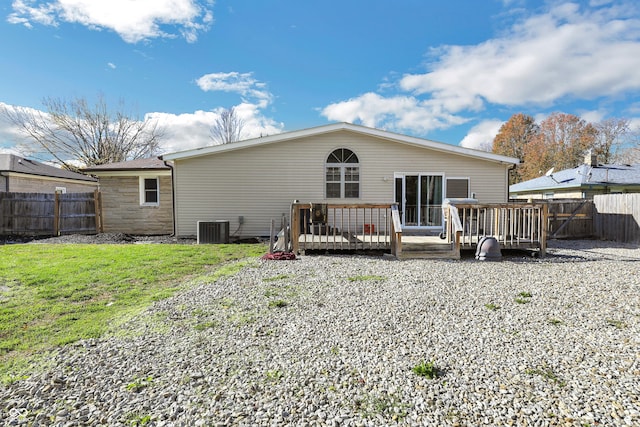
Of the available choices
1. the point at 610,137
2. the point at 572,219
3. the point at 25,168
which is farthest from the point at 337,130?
the point at 610,137

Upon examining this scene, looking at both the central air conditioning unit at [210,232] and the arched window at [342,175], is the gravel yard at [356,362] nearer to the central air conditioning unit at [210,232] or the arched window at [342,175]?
the central air conditioning unit at [210,232]

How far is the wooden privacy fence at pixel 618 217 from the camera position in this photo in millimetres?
10188

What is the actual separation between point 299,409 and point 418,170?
9.47 metres

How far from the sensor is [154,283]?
198 inches

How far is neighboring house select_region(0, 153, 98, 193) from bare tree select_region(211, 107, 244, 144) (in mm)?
11953

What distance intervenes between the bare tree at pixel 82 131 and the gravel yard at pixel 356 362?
26.7 metres

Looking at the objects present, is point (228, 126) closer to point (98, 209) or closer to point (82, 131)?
point (82, 131)

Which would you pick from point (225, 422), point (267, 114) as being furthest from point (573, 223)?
point (267, 114)

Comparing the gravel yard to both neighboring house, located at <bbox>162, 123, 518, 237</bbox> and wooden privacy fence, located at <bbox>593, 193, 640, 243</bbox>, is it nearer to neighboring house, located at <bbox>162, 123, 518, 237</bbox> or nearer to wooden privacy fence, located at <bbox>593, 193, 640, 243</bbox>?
neighboring house, located at <bbox>162, 123, 518, 237</bbox>

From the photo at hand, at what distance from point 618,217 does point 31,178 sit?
2418 cm

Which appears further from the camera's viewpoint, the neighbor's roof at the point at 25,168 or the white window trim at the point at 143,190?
the neighbor's roof at the point at 25,168

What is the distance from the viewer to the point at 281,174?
10375 millimetres

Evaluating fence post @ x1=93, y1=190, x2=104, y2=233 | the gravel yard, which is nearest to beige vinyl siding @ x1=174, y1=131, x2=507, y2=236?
fence post @ x1=93, y1=190, x2=104, y2=233

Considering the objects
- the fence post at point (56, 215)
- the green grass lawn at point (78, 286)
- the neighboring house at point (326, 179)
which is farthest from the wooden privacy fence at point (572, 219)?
the fence post at point (56, 215)
